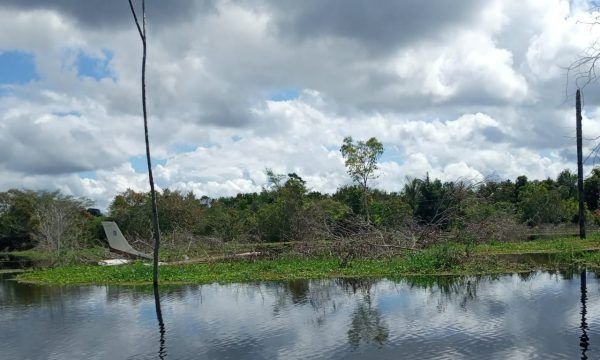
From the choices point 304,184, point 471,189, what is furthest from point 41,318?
point 304,184

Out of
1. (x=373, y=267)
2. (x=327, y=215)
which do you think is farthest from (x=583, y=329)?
(x=327, y=215)

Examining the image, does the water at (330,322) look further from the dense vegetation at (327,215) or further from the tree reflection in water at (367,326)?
the dense vegetation at (327,215)

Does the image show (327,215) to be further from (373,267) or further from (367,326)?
(367,326)

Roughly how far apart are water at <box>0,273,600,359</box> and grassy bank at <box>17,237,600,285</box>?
190 cm

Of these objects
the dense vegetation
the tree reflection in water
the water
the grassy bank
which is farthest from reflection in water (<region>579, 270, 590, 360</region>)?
the dense vegetation

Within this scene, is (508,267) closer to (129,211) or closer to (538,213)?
(538,213)

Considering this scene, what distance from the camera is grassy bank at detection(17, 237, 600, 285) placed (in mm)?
24359

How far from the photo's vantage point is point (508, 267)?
24.0m

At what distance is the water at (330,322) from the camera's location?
11.9 metres

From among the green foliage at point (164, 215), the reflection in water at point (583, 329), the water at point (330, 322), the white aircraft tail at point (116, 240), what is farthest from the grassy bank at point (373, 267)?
the green foliage at point (164, 215)

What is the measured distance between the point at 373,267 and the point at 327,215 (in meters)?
19.8

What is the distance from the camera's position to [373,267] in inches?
1014

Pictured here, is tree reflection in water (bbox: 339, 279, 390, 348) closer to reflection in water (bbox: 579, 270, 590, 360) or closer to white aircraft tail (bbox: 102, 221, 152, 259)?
reflection in water (bbox: 579, 270, 590, 360)

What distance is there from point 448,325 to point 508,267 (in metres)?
11.5
